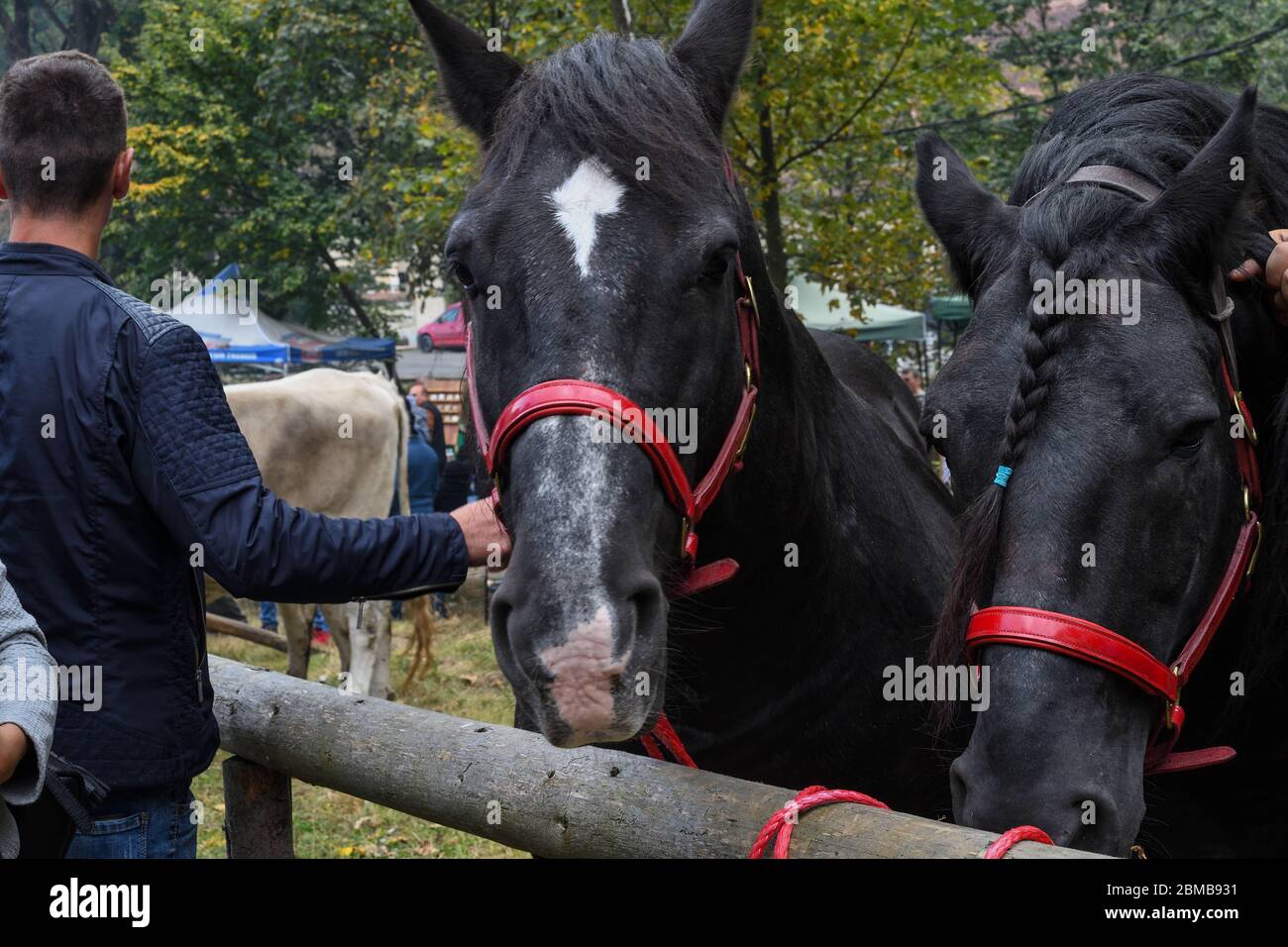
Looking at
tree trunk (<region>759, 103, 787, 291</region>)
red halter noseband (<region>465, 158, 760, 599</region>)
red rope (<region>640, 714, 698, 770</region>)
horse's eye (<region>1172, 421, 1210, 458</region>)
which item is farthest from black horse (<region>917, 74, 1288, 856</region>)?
tree trunk (<region>759, 103, 787, 291</region>)

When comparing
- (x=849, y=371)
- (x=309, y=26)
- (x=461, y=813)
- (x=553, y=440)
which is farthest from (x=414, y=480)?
(x=553, y=440)

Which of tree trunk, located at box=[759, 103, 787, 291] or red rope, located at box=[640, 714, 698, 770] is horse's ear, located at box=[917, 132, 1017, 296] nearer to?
red rope, located at box=[640, 714, 698, 770]

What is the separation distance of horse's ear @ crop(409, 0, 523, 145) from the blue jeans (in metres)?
1.48

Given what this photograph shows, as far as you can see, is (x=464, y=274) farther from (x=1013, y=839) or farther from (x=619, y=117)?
(x=1013, y=839)

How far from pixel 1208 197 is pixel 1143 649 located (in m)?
0.81

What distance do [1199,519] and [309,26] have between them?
13.5 meters

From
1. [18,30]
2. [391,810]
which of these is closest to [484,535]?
Answer: [391,810]

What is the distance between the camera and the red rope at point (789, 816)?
1.94 meters

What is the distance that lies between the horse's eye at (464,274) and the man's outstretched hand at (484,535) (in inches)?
16.4

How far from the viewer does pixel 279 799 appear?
11.6ft

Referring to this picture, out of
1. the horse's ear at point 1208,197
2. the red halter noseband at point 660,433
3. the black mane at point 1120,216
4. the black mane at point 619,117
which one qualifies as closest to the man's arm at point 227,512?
the red halter noseband at point 660,433

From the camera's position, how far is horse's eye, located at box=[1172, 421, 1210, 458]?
198 centimetres

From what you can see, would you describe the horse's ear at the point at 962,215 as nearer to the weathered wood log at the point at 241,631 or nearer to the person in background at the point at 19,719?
the person in background at the point at 19,719
